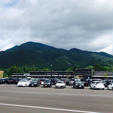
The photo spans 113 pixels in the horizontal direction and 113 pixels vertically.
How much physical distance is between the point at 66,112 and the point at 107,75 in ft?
283

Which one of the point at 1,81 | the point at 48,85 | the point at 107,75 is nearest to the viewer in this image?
the point at 48,85

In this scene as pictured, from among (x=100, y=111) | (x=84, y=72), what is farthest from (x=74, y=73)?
(x=100, y=111)

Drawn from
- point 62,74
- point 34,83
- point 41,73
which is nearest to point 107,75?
point 62,74

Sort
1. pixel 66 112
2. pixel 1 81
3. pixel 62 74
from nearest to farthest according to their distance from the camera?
pixel 66 112 → pixel 1 81 → pixel 62 74

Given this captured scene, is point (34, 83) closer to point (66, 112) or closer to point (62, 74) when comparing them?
point (66, 112)

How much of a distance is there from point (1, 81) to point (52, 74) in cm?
5116

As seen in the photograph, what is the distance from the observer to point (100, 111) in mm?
12242

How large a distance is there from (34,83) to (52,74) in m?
64.0

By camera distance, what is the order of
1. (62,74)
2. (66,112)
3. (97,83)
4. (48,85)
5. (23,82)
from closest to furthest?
(66,112) < (97,83) < (48,85) < (23,82) < (62,74)

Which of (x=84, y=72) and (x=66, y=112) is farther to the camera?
(x=84, y=72)

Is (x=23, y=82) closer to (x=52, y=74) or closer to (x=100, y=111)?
(x=100, y=111)

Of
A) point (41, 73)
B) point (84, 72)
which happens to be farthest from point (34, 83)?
point (41, 73)

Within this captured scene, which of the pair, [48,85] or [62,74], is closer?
[48,85]

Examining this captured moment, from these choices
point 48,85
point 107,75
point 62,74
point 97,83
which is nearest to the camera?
point 97,83
